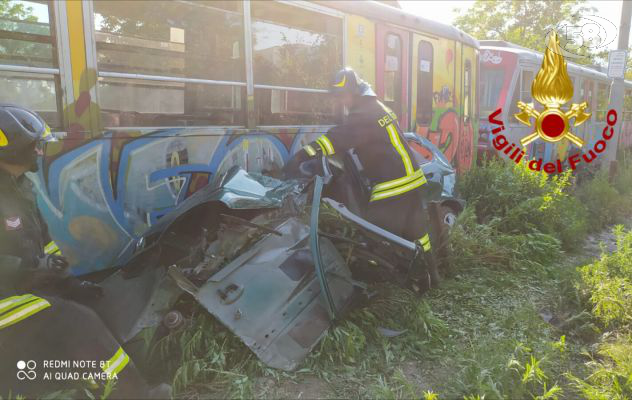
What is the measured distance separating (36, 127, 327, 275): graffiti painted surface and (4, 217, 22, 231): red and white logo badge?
0.94 m

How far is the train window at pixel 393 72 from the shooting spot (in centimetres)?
602

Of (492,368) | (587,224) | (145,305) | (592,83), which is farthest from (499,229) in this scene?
(592,83)

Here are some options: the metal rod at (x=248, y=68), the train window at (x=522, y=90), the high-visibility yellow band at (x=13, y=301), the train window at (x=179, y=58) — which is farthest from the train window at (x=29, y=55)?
the train window at (x=522, y=90)

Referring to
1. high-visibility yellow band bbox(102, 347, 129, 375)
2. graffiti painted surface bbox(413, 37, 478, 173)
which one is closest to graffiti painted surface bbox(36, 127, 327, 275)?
high-visibility yellow band bbox(102, 347, 129, 375)

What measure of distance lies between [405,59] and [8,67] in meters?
4.61

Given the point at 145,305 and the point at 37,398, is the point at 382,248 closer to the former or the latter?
the point at 145,305

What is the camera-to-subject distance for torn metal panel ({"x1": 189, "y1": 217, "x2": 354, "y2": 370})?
2.97m

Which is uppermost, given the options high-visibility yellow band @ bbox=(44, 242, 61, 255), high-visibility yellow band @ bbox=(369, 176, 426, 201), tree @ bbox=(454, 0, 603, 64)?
tree @ bbox=(454, 0, 603, 64)

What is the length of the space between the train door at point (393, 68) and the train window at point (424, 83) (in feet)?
1.09

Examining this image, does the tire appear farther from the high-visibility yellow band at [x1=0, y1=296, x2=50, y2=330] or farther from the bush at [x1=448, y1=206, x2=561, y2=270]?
the high-visibility yellow band at [x1=0, y1=296, x2=50, y2=330]

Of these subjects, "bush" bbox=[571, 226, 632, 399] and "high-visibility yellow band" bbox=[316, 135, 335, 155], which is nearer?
"bush" bbox=[571, 226, 632, 399]

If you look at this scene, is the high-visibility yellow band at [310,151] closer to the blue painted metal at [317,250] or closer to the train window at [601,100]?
the blue painted metal at [317,250]

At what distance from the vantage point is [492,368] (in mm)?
2852

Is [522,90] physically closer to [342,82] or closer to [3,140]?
[342,82]
